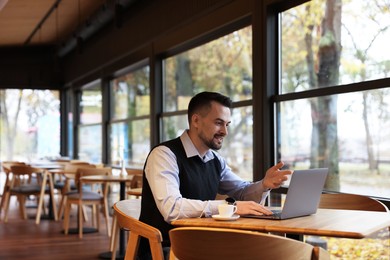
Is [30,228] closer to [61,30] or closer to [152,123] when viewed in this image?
[152,123]

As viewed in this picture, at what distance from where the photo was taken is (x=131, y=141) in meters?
9.05

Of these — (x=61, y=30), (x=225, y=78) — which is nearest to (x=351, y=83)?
(x=225, y=78)

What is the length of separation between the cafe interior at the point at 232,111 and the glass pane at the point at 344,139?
12 millimetres

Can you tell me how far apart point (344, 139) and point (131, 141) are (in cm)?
506

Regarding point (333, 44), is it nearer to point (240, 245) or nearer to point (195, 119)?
point (195, 119)

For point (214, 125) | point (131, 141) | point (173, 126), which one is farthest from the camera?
point (131, 141)

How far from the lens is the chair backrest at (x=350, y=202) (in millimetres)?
3120

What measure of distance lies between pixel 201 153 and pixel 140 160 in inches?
228

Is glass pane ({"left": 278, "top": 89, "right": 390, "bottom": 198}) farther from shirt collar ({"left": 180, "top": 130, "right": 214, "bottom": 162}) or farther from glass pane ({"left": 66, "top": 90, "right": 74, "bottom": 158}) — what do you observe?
glass pane ({"left": 66, "top": 90, "right": 74, "bottom": 158})

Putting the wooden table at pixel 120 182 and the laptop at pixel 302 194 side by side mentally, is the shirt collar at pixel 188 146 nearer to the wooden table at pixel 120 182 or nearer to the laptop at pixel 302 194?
the laptop at pixel 302 194

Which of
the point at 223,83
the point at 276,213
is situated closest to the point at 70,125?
the point at 223,83

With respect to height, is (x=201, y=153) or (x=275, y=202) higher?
(x=201, y=153)

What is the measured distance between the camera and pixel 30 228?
7688mm

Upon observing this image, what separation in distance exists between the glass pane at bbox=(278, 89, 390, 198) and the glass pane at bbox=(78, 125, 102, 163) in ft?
20.9
